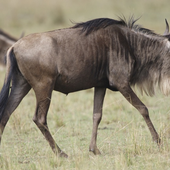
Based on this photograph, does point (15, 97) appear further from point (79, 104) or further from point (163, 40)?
point (79, 104)

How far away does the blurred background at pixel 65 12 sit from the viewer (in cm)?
1830

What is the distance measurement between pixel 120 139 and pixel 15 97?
145cm

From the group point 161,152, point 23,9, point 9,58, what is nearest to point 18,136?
point 9,58

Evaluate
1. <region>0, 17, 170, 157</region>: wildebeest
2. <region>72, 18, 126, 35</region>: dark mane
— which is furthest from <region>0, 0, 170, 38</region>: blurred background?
<region>72, 18, 126, 35</region>: dark mane

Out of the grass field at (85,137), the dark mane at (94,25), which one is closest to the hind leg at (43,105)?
the grass field at (85,137)

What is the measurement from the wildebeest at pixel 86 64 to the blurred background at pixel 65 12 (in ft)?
33.8

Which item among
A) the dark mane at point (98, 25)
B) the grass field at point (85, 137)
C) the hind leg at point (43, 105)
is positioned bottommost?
the grass field at point (85, 137)

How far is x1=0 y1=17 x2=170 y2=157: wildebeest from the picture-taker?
4898 millimetres

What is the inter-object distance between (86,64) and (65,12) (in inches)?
Answer: 646

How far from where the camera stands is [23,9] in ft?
73.0

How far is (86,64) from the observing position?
200 inches

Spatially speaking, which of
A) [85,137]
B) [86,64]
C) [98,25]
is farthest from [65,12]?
[86,64]

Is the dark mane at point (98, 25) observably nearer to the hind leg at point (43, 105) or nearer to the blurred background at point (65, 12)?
the hind leg at point (43, 105)

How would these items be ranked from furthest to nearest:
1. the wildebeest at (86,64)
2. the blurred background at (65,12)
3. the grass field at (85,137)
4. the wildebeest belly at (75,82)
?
1. the blurred background at (65,12)
2. the wildebeest belly at (75,82)
3. the wildebeest at (86,64)
4. the grass field at (85,137)
